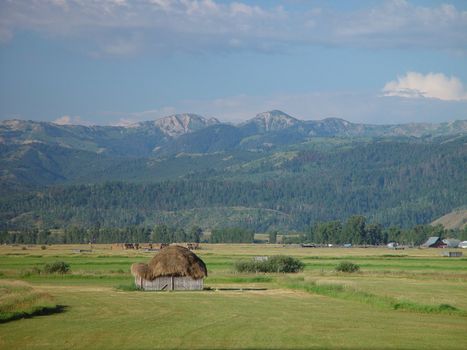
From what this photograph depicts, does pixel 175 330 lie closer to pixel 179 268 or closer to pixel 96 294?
pixel 96 294

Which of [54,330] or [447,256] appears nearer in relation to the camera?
[54,330]

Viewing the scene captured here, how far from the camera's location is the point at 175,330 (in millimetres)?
40094

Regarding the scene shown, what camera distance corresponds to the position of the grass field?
36719mm

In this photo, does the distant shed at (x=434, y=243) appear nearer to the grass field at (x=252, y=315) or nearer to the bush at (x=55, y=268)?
the grass field at (x=252, y=315)

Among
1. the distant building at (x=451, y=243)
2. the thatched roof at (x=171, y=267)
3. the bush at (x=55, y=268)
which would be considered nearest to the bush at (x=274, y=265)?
the bush at (x=55, y=268)

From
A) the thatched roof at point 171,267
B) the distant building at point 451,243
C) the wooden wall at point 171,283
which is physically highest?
the distant building at point 451,243

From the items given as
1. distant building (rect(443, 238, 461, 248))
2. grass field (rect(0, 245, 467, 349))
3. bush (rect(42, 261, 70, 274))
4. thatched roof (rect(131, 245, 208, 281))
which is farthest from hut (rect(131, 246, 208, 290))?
distant building (rect(443, 238, 461, 248))

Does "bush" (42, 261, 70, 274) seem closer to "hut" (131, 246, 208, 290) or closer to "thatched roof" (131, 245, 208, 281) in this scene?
"thatched roof" (131, 245, 208, 281)

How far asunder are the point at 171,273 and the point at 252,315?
23.2 m

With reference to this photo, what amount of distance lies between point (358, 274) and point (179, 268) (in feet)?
83.2

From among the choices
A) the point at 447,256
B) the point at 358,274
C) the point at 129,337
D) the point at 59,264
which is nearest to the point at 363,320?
the point at 129,337

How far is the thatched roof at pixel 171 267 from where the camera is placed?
230 ft

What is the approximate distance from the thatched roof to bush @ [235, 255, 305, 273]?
21.4m

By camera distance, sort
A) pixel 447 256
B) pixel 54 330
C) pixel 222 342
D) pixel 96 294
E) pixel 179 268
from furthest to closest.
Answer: pixel 447 256 → pixel 179 268 → pixel 96 294 → pixel 54 330 → pixel 222 342
